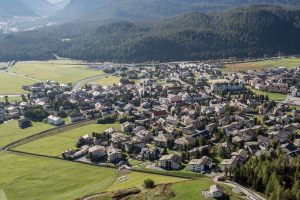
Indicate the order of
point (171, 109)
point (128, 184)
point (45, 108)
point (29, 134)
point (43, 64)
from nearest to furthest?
1. point (128, 184)
2. point (29, 134)
3. point (171, 109)
4. point (45, 108)
5. point (43, 64)

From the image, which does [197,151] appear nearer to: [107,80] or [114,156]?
[114,156]

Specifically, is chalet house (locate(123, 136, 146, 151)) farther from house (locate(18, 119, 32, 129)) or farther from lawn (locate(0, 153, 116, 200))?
house (locate(18, 119, 32, 129))

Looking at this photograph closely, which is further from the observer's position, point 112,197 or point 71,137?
point 71,137

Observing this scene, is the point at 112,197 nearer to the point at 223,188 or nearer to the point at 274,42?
the point at 223,188

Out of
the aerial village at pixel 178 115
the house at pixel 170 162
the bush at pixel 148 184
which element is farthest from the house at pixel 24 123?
the bush at pixel 148 184

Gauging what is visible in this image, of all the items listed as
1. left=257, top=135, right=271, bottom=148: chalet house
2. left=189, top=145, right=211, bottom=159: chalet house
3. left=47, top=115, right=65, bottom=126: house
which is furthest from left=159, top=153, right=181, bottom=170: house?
left=47, top=115, right=65, bottom=126: house

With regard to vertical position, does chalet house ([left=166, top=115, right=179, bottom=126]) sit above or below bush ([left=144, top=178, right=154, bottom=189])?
above

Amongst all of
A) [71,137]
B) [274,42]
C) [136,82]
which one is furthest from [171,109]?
[274,42]
